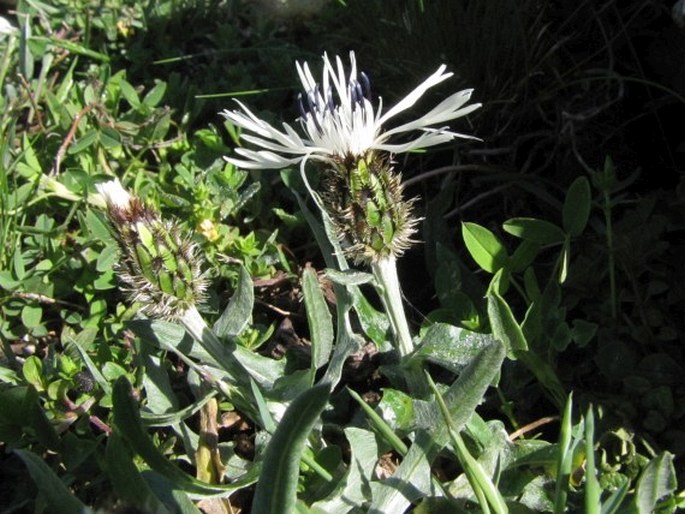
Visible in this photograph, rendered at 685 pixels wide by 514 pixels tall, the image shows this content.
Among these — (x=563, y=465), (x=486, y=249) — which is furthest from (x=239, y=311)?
(x=563, y=465)

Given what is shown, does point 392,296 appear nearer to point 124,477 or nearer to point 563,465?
point 563,465

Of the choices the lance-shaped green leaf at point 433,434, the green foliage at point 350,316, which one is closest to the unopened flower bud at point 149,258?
the green foliage at point 350,316

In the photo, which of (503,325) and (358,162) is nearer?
(358,162)

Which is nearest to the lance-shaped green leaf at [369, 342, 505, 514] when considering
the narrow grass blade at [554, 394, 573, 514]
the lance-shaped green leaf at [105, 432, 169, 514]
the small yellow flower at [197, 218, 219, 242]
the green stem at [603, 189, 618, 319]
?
the narrow grass blade at [554, 394, 573, 514]

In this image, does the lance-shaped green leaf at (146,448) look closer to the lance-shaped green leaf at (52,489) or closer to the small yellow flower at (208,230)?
the lance-shaped green leaf at (52,489)

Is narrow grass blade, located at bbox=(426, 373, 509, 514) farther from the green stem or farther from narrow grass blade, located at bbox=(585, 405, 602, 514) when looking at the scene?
the green stem

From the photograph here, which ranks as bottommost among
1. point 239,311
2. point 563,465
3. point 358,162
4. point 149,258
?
point 563,465
